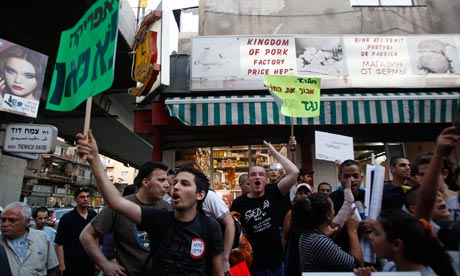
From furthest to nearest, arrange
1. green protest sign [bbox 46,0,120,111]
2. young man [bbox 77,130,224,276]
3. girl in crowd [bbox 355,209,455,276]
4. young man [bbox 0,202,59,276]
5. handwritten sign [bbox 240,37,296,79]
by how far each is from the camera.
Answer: handwritten sign [bbox 240,37,296,79]
young man [bbox 0,202,59,276]
green protest sign [bbox 46,0,120,111]
young man [bbox 77,130,224,276]
girl in crowd [bbox 355,209,455,276]

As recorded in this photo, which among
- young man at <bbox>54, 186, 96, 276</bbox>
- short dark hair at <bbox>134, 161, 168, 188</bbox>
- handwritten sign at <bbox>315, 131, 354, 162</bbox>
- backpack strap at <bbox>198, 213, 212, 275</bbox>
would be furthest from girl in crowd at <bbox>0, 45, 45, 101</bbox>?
handwritten sign at <bbox>315, 131, 354, 162</bbox>

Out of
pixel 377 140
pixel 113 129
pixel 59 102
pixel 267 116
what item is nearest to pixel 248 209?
pixel 59 102

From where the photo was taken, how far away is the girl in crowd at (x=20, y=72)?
5729 mm

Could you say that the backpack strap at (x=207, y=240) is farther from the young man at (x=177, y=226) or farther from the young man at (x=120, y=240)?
the young man at (x=120, y=240)

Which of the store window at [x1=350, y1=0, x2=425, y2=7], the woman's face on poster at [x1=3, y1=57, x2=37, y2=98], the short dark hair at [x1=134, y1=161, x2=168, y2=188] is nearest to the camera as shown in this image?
the short dark hair at [x1=134, y1=161, x2=168, y2=188]

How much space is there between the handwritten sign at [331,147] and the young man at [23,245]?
3.81m

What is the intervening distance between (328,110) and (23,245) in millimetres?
5872

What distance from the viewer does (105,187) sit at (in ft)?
6.70

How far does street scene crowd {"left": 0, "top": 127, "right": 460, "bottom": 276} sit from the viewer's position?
183 centimetres

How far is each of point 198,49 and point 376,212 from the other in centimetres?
623

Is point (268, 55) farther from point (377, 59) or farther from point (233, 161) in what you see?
point (233, 161)

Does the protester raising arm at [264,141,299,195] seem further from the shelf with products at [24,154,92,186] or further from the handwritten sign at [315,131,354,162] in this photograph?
the shelf with products at [24,154,92,186]

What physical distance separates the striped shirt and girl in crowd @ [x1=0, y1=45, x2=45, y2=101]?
5822 mm

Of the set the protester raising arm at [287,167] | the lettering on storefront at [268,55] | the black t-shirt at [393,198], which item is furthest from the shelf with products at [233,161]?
the black t-shirt at [393,198]
